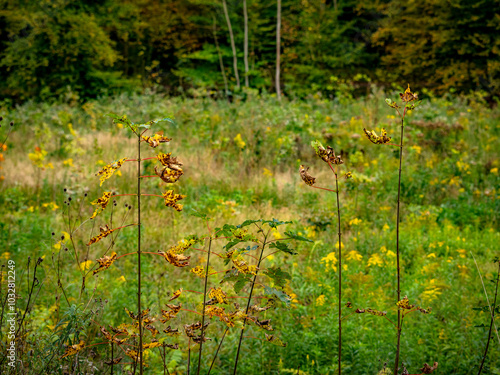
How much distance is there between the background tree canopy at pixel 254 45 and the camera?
13523mm

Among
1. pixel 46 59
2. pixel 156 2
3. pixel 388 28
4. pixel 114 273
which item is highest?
pixel 156 2

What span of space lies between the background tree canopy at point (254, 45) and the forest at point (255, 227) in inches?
6.4

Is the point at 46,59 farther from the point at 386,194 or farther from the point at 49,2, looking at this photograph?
the point at 386,194

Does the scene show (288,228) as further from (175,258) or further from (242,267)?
(175,258)

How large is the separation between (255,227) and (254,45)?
1587cm

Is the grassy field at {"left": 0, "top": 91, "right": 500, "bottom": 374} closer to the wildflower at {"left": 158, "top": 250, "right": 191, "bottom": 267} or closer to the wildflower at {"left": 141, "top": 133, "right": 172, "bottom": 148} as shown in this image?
the wildflower at {"left": 158, "top": 250, "right": 191, "bottom": 267}

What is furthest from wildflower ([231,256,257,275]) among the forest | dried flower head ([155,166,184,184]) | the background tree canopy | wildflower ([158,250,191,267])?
the background tree canopy

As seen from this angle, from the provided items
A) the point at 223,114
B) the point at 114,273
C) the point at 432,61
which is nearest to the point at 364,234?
the point at 114,273

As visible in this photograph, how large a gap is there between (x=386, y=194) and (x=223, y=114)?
13.8 ft

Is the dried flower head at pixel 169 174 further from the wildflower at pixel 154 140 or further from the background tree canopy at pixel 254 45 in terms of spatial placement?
the background tree canopy at pixel 254 45

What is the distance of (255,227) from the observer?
13.6 ft

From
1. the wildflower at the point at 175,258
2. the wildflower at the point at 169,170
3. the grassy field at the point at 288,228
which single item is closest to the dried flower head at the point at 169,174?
the wildflower at the point at 169,170

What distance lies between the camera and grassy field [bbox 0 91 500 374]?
2260 mm

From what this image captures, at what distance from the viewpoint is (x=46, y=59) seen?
13891mm
